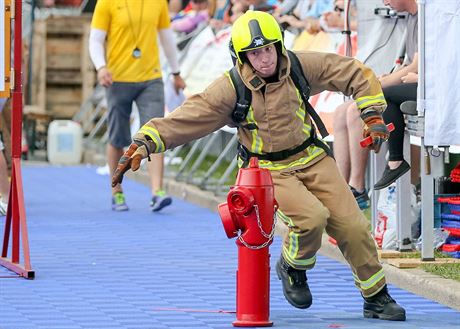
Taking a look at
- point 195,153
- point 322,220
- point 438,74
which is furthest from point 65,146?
point 322,220

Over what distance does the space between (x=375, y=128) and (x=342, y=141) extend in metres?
2.96

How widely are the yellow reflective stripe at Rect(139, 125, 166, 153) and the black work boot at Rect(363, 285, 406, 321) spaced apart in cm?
147

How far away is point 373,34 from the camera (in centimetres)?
1270

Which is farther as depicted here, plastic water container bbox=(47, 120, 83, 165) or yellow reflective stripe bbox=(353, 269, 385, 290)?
plastic water container bbox=(47, 120, 83, 165)

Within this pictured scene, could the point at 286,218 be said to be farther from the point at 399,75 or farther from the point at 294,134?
the point at 399,75

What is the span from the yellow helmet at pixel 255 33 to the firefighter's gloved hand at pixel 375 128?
1.97 ft

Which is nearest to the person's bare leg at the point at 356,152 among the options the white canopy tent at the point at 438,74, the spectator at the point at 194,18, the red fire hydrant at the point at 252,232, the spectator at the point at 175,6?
the white canopy tent at the point at 438,74

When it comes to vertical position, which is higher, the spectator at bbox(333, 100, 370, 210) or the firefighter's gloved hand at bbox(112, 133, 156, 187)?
the firefighter's gloved hand at bbox(112, 133, 156, 187)

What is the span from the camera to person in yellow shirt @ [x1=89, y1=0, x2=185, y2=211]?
15.6 metres

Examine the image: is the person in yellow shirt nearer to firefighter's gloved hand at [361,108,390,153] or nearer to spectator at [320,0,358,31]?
spectator at [320,0,358,31]

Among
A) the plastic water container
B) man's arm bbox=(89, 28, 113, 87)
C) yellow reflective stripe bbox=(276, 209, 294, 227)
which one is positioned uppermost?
man's arm bbox=(89, 28, 113, 87)

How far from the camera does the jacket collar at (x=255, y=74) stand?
362 inches

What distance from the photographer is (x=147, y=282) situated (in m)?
A: 10.9

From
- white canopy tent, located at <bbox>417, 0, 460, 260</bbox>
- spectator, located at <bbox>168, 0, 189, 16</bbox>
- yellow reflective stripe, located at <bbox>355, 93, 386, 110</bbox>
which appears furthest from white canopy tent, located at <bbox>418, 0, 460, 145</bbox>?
spectator, located at <bbox>168, 0, 189, 16</bbox>
